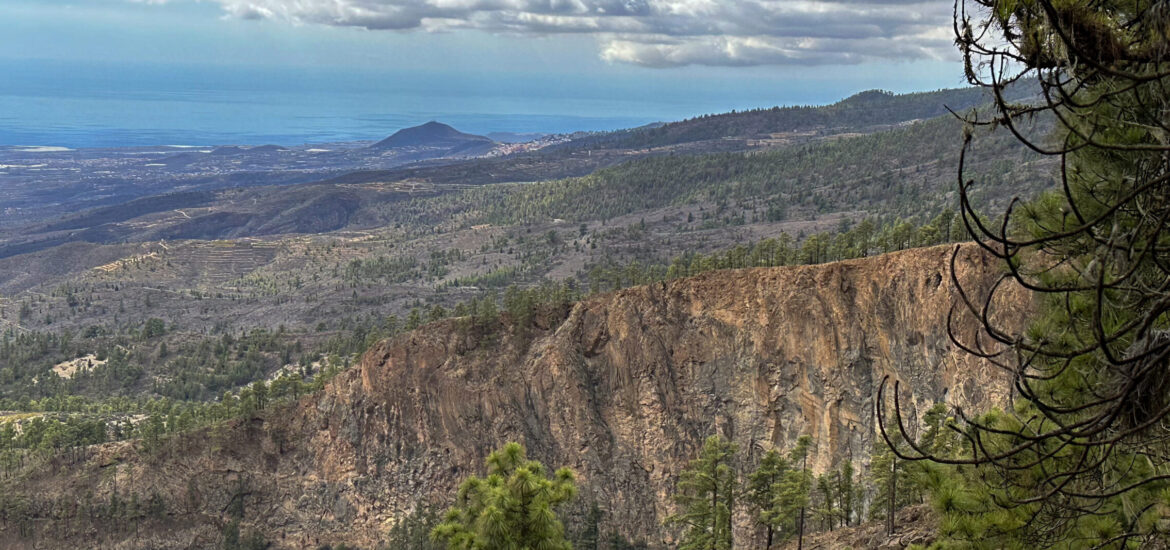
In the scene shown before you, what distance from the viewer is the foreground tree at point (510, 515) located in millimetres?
16094

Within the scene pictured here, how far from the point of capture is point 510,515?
16250mm

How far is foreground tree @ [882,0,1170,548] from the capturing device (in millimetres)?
6133

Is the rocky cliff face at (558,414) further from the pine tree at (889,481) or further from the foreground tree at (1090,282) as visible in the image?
the foreground tree at (1090,282)

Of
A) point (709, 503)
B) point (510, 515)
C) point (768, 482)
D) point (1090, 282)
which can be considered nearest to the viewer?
point (1090, 282)

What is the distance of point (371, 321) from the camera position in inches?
4429

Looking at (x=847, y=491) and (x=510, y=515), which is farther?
(x=847, y=491)

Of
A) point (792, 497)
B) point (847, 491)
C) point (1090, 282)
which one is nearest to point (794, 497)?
point (792, 497)

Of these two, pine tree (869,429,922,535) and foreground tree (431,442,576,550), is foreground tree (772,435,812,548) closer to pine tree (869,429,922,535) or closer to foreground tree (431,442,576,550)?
pine tree (869,429,922,535)

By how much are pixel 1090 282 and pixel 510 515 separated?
37.8 ft

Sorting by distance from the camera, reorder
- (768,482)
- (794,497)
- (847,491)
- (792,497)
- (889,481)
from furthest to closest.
Result: (847,491) < (768,482) < (792,497) < (794,497) < (889,481)

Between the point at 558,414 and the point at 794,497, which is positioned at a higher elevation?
the point at 794,497

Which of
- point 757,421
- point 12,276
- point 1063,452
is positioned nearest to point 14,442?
point 757,421

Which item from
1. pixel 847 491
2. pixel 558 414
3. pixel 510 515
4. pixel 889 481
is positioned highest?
pixel 510 515

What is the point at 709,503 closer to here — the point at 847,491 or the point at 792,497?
the point at 792,497
